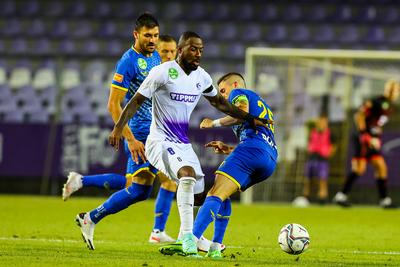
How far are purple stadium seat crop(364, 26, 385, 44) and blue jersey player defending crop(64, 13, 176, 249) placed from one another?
43.2 feet

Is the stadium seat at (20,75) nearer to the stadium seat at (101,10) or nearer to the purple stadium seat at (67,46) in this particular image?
the purple stadium seat at (67,46)

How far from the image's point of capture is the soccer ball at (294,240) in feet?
25.3

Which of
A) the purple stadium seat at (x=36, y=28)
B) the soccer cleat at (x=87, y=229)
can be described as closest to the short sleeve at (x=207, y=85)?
the soccer cleat at (x=87, y=229)

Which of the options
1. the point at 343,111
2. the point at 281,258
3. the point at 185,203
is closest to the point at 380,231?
the point at 281,258

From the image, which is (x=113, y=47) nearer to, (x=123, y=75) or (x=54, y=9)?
(x=54, y=9)

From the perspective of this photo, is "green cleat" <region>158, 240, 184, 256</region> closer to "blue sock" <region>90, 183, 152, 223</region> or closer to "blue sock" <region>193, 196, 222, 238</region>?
"blue sock" <region>193, 196, 222, 238</region>

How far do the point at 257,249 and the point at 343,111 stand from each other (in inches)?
384

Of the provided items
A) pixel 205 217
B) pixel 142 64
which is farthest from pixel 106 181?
pixel 205 217

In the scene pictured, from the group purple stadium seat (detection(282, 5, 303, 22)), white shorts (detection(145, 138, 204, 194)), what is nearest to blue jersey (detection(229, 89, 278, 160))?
white shorts (detection(145, 138, 204, 194))

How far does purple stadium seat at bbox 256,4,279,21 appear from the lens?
21734 mm

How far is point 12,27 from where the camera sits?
70.8 feet

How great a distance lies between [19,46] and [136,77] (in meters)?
→ 13.3

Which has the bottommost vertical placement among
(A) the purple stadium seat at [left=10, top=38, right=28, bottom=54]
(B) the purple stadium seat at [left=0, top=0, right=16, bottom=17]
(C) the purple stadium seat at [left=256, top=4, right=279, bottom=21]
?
(A) the purple stadium seat at [left=10, top=38, right=28, bottom=54]

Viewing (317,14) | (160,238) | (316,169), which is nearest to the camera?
(160,238)
